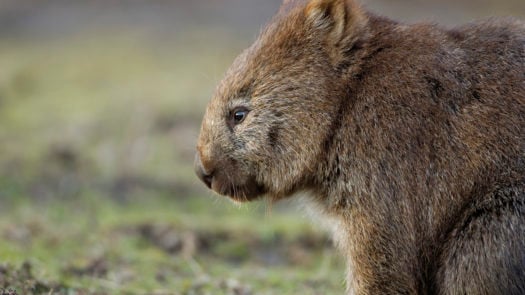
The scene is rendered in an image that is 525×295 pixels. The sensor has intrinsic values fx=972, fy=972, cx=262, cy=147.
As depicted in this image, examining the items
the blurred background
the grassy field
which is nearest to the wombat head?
the grassy field

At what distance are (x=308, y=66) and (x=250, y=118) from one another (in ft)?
1.43

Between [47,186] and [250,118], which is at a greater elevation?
[250,118]

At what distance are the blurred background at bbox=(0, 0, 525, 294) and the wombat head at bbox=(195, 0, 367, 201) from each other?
0.65 metres

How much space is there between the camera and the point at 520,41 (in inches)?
210

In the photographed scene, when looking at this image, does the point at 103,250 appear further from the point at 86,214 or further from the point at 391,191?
the point at 391,191

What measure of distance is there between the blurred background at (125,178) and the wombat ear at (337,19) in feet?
3.99

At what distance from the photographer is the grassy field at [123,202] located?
6.73 m

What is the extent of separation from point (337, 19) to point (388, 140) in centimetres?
77

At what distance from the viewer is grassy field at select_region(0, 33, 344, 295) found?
673 cm

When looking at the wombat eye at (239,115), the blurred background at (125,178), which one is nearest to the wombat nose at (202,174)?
the wombat eye at (239,115)

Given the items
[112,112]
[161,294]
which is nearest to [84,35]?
[112,112]

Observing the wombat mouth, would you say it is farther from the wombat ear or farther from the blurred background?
the wombat ear

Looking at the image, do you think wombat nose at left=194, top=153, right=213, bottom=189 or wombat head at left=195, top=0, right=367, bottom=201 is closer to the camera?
wombat head at left=195, top=0, right=367, bottom=201

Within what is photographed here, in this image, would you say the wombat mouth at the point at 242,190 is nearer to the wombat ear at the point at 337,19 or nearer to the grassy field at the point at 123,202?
the grassy field at the point at 123,202
